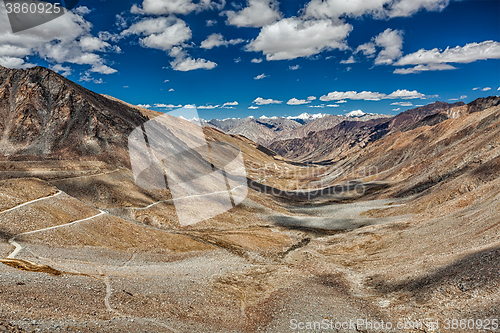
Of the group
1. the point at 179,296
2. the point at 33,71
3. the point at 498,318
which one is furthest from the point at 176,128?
the point at 498,318

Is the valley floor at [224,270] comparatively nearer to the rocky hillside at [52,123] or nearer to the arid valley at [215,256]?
the arid valley at [215,256]

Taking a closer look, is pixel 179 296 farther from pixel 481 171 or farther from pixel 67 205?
pixel 481 171

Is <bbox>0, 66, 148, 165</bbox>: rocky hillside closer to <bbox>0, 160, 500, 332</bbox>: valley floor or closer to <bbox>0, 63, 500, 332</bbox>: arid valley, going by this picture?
<bbox>0, 63, 500, 332</bbox>: arid valley

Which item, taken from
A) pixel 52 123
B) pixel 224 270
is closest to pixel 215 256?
pixel 224 270

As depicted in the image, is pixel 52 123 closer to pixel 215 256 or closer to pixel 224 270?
pixel 215 256

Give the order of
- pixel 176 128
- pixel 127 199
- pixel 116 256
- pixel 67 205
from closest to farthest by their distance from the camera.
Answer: pixel 116 256
pixel 67 205
pixel 127 199
pixel 176 128

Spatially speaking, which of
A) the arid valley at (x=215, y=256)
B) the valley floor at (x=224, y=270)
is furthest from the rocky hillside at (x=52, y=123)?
the valley floor at (x=224, y=270)

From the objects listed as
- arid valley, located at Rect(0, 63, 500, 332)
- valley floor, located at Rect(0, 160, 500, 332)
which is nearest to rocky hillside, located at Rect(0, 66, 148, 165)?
arid valley, located at Rect(0, 63, 500, 332)

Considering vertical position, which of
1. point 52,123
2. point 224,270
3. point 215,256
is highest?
point 52,123
